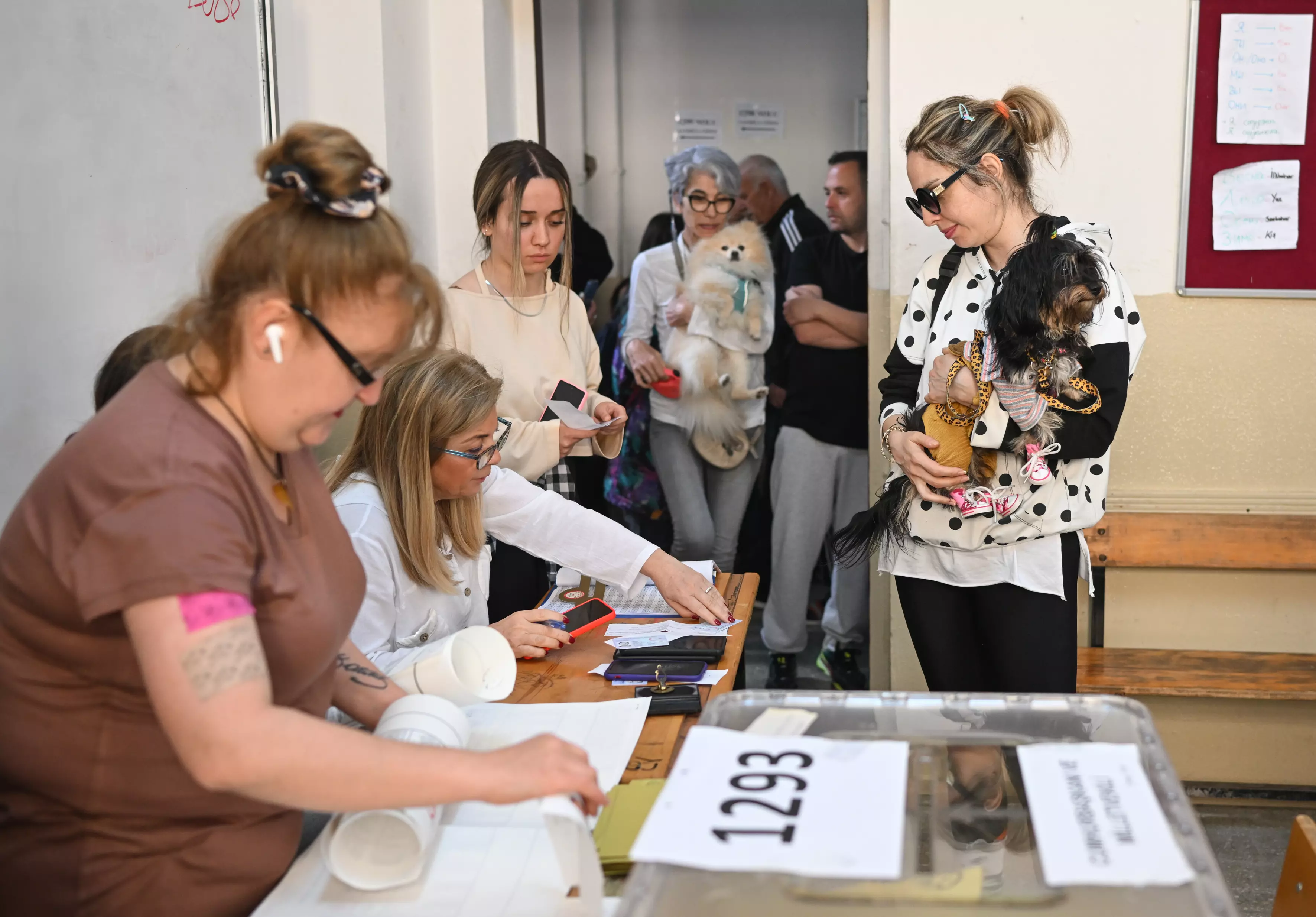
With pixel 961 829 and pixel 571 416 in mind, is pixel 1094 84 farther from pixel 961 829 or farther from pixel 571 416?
pixel 961 829

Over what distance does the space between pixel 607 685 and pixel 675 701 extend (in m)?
0.18

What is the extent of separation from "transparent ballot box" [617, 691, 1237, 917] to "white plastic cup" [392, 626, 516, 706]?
1.76 feet

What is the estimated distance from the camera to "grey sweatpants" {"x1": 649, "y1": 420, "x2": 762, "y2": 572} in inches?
163

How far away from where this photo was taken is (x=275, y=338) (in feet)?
4.02

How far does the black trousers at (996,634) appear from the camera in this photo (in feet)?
8.15

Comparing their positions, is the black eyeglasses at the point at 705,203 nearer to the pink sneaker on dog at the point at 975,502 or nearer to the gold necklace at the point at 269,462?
the pink sneaker on dog at the point at 975,502

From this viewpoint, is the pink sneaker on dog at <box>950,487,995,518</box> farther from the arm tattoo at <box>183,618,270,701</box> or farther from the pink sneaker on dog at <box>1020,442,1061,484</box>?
the arm tattoo at <box>183,618,270,701</box>

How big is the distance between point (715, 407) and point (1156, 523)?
149cm

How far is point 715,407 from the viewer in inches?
161

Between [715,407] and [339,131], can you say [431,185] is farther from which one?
[339,131]

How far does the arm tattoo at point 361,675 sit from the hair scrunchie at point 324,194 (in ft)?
2.40

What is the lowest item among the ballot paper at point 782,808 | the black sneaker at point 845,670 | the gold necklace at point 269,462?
the black sneaker at point 845,670

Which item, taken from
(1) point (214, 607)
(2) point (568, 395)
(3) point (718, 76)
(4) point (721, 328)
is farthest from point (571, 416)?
(3) point (718, 76)

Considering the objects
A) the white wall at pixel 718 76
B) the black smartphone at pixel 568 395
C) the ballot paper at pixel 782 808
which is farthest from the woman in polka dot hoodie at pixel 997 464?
the white wall at pixel 718 76
